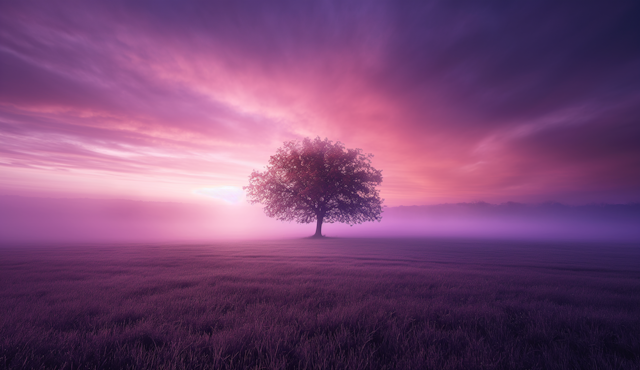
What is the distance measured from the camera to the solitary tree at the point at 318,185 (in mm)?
30547

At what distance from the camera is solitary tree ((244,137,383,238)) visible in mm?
30547

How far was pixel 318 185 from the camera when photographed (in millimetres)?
29266

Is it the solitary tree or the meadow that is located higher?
the solitary tree

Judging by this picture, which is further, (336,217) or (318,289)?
(336,217)

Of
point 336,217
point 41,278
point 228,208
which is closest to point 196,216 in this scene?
point 228,208

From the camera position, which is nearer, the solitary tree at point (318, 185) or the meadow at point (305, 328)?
the meadow at point (305, 328)

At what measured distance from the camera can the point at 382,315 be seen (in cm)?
398

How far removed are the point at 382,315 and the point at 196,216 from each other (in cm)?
17032

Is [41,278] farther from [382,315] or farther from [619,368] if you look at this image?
[619,368]

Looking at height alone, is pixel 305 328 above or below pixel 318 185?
below

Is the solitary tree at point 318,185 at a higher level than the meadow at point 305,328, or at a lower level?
higher

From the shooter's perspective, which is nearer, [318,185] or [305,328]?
[305,328]

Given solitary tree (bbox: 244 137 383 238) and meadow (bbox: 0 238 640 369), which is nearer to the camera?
meadow (bbox: 0 238 640 369)

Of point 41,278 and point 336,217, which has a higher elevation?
point 336,217
